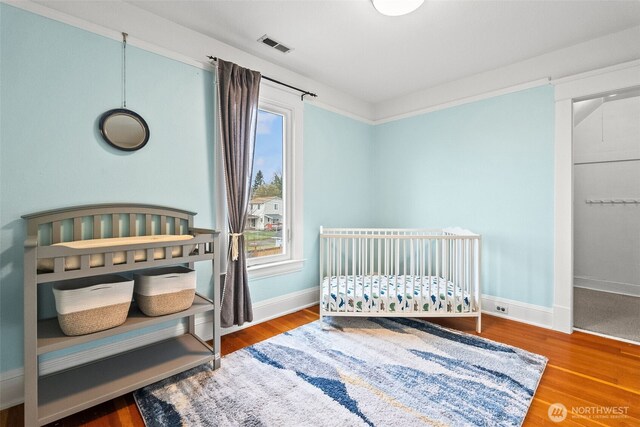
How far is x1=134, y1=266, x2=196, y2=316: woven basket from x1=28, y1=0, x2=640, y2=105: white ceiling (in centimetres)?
164

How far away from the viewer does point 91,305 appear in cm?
145

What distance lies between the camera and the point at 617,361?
6.43ft

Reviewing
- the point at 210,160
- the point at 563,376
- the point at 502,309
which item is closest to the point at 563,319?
the point at 502,309

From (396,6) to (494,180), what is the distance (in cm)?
187

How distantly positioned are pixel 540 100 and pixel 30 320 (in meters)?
3.74

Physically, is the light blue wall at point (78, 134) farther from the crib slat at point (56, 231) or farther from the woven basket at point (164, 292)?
the woven basket at point (164, 292)

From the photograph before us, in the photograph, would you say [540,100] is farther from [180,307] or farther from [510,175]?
[180,307]

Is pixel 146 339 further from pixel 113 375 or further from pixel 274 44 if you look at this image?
pixel 274 44

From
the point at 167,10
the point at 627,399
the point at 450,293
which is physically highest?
the point at 167,10

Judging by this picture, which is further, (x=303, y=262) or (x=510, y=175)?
(x=303, y=262)

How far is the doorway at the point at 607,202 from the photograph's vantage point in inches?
131

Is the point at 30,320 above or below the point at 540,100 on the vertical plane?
below

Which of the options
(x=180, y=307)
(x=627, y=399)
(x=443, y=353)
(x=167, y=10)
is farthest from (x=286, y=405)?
(x=167, y=10)

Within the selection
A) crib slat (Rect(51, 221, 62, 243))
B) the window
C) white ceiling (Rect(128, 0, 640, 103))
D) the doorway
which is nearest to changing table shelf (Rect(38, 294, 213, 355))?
crib slat (Rect(51, 221, 62, 243))
